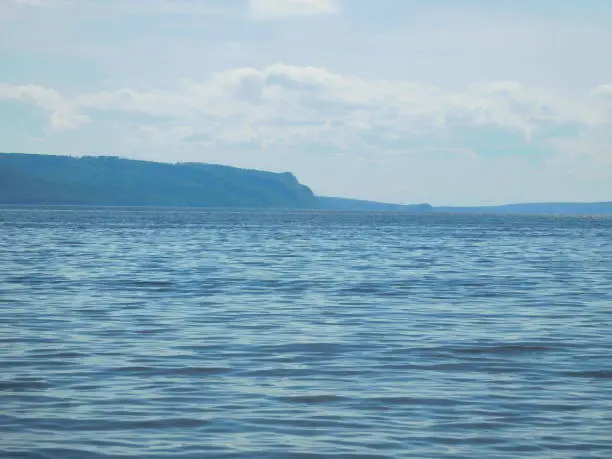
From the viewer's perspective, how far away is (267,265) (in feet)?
149

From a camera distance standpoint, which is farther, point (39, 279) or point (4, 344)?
point (39, 279)

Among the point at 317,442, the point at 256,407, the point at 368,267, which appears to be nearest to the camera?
the point at 317,442

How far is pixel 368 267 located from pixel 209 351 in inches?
1061

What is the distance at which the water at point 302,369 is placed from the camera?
12.3 meters

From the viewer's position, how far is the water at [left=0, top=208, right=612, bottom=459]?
12.3m

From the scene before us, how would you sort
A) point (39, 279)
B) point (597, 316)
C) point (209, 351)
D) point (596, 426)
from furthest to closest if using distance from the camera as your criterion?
1. point (39, 279)
2. point (597, 316)
3. point (209, 351)
4. point (596, 426)

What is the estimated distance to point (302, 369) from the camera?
17.0 meters

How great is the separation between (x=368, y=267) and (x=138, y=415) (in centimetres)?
3241

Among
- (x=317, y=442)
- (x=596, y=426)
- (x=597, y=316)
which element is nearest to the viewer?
(x=317, y=442)

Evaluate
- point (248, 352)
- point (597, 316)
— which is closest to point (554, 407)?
point (248, 352)

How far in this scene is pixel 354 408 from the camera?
1397 cm

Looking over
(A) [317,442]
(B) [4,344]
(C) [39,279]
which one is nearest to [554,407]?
(A) [317,442]

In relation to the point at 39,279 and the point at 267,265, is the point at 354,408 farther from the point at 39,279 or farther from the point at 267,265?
the point at 267,265

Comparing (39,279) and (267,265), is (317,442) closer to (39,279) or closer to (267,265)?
(39,279)
